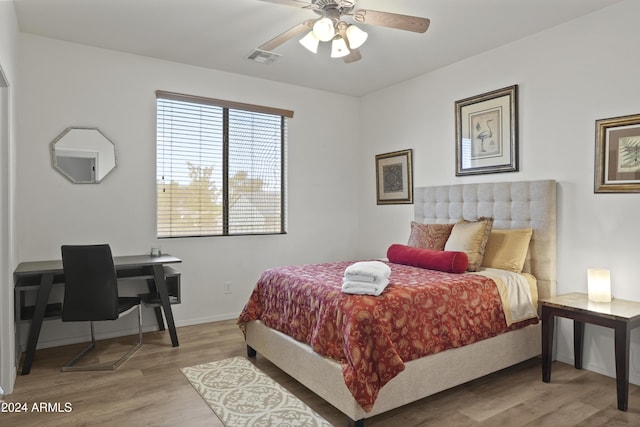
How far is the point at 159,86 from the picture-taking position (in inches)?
166

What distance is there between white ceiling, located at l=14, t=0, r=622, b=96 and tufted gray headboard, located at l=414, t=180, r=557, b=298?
1298 millimetres

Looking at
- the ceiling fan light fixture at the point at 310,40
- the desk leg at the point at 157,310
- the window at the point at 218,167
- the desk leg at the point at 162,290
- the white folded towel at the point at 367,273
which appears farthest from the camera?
the window at the point at 218,167

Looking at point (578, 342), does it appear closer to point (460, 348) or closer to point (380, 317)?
point (460, 348)

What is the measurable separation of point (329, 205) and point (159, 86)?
243 centimetres

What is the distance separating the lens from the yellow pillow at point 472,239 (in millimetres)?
3332

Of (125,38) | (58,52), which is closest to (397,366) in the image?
(125,38)

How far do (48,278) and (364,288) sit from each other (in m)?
2.46

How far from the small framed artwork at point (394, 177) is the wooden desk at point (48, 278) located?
2.65 meters

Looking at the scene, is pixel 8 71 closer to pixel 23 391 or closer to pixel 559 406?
pixel 23 391

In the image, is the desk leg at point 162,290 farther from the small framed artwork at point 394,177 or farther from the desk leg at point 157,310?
the small framed artwork at point 394,177

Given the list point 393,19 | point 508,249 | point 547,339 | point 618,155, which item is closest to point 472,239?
point 508,249

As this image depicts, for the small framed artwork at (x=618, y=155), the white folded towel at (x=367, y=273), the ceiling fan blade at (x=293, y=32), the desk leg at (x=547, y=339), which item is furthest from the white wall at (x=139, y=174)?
the small framed artwork at (x=618, y=155)

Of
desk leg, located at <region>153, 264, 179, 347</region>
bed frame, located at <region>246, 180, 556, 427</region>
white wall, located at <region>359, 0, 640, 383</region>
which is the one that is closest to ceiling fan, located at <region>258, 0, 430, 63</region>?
white wall, located at <region>359, 0, 640, 383</region>

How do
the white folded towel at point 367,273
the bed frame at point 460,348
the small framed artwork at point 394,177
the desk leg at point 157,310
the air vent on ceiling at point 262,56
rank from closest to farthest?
1. the bed frame at point 460,348
2. the white folded towel at point 367,273
3. the air vent on ceiling at point 262,56
4. the desk leg at point 157,310
5. the small framed artwork at point 394,177
